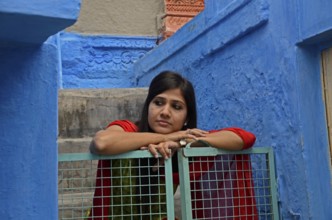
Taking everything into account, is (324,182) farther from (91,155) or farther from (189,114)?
(91,155)

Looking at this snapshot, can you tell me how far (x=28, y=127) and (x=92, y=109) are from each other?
292 centimetres

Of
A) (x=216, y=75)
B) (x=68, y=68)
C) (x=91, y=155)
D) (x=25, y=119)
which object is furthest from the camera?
(x=68, y=68)

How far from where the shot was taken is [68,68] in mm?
6520

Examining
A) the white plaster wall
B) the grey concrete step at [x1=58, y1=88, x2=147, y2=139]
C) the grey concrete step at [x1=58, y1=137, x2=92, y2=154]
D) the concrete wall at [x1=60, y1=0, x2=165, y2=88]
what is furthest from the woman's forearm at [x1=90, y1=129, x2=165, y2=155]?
the white plaster wall

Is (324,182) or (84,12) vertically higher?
(84,12)

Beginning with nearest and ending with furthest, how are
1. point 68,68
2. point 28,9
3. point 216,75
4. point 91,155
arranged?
1. point 28,9
2. point 91,155
3. point 216,75
4. point 68,68

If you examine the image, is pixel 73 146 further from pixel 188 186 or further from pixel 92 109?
pixel 188 186

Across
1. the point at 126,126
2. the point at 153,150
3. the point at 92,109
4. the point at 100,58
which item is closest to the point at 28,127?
the point at 153,150

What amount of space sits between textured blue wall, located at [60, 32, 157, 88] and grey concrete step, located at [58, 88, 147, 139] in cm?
177

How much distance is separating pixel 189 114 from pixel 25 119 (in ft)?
4.10

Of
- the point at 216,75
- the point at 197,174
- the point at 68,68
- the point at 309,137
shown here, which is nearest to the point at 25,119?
the point at 197,174

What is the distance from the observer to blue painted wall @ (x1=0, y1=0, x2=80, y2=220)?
1.75 m

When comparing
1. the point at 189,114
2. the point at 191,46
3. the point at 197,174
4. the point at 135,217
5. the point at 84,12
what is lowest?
the point at 135,217

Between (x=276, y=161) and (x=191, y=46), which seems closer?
(x=276, y=161)
